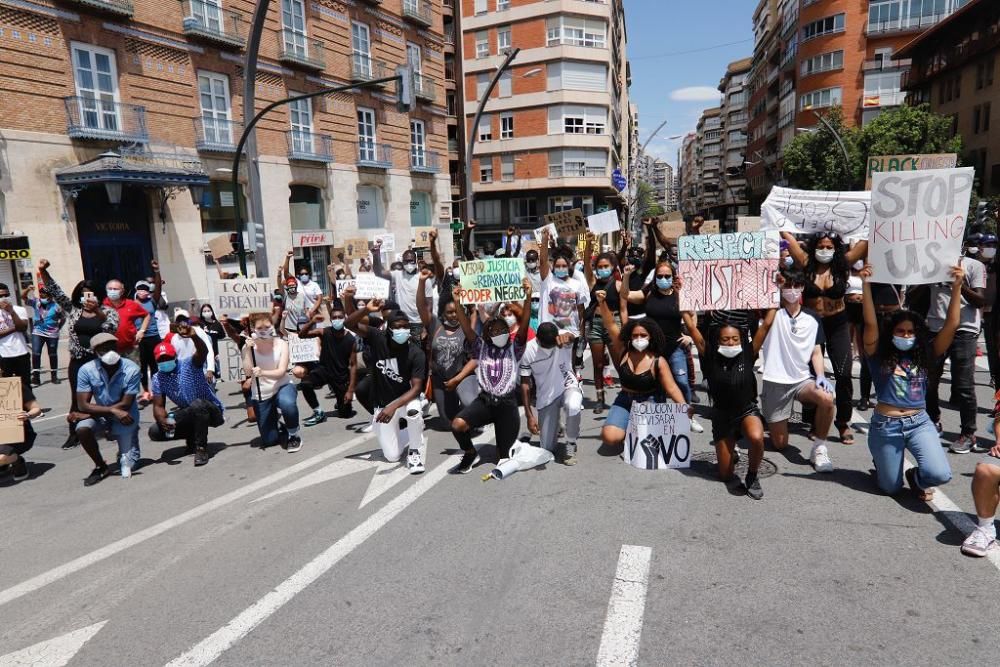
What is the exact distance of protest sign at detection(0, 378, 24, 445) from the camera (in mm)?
6602

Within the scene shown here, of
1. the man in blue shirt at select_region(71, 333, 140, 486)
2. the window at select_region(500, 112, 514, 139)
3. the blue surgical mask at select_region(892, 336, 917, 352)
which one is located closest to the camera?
the blue surgical mask at select_region(892, 336, 917, 352)

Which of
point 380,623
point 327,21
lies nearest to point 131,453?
point 380,623

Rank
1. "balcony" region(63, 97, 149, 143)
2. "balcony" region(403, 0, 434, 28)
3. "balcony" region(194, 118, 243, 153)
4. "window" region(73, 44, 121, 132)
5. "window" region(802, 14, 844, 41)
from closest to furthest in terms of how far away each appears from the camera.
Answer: "balcony" region(63, 97, 149, 143)
"window" region(73, 44, 121, 132)
"balcony" region(194, 118, 243, 153)
"balcony" region(403, 0, 434, 28)
"window" region(802, 14, 844, 41)

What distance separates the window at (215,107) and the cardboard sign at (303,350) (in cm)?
1486

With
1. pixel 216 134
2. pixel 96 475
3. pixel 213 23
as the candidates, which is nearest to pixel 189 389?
pixel 96 475

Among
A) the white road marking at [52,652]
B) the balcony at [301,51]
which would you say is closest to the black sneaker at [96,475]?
the white road marking at [52,652]

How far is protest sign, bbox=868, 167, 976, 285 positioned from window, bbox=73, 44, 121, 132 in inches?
731

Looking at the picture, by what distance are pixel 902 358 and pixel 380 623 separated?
4.30 m

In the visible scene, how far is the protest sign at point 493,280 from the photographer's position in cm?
727

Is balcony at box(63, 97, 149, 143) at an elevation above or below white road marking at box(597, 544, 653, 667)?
above

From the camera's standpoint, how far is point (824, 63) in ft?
157

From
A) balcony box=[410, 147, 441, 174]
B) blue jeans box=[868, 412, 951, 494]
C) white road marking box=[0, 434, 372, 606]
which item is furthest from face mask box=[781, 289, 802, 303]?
balcony box=[410, 147, 441, 174]

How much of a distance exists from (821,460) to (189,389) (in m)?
6.53

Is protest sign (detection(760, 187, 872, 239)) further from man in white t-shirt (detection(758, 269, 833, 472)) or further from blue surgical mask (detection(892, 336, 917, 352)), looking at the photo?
blue surgical mask (detection(892, 336, 917, 352))
